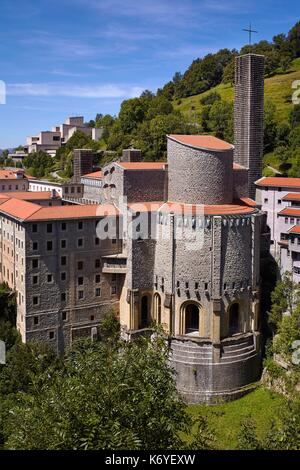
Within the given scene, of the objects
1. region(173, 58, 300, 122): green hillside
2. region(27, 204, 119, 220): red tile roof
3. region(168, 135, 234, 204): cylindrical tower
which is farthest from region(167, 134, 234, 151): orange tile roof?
region(173, 58, 300, 122): green hillside

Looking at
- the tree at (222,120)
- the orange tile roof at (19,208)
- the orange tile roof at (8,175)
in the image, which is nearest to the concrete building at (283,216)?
the orange tile roof at (19,208)

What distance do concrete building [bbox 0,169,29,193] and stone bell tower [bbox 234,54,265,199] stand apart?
37.9 meters

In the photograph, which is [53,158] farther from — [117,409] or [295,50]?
[117,409]

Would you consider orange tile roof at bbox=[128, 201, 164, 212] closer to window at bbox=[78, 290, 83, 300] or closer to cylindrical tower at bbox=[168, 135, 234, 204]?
cylindrical tower at bbox=[168, 135, 234, 204]

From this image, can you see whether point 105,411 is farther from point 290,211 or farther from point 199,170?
point 290,211

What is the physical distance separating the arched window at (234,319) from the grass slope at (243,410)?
5561 mm

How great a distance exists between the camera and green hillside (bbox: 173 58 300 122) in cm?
10932

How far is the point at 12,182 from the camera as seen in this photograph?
274ft

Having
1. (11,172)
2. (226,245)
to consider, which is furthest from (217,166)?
(11,172)

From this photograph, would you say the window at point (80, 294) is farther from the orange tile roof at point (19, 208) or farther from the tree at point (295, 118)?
the tree at point (295, 118)

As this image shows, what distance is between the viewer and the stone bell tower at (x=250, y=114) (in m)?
60.8

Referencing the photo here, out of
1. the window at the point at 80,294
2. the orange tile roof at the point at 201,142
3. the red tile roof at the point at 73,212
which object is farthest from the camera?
the orange tile roof at the point at 201,142

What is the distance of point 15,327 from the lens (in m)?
48.7
